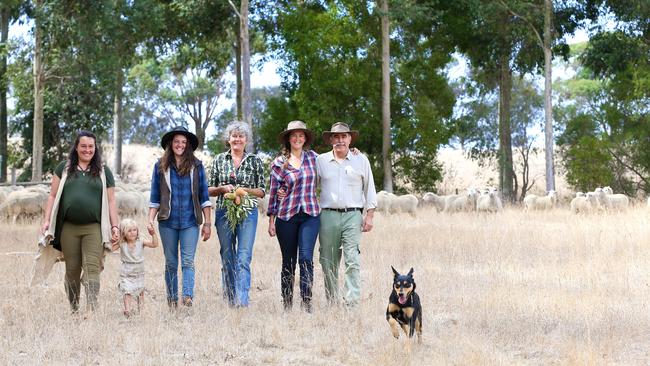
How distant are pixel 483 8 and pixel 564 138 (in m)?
11.4

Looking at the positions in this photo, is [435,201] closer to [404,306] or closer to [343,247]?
[343,247]

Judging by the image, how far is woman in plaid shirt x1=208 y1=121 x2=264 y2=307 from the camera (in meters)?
9.14

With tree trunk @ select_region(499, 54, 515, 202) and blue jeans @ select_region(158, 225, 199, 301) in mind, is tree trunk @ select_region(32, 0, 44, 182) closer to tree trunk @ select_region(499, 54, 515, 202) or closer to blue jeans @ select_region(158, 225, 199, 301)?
tree trunk @ select_region(499, 54, 515, 202)

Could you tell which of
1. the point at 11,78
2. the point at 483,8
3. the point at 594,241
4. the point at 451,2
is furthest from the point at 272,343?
the point at 11,78

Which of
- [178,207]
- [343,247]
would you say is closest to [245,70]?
[343,247]

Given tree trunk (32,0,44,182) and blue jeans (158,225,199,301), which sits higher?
tree trunk (32,0,44,182)

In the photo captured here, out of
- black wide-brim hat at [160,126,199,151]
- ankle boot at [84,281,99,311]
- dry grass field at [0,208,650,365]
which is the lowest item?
dry grass field at [0,208,650,365]

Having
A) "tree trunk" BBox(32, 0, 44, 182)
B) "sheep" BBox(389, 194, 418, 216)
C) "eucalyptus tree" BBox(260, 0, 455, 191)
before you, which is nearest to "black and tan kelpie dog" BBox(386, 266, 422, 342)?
"sheep" BBox(389, 194, 418, 216)

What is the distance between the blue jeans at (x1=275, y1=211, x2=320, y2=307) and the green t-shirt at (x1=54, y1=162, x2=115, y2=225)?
1.83m

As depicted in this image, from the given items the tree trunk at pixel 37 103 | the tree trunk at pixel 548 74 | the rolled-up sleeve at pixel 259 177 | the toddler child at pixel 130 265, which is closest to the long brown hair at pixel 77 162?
the toddler child at pixel 130 265

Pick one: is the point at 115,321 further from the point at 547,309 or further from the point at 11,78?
the point at 11,78

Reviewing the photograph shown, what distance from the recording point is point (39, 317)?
8.79m

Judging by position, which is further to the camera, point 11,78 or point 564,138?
point 564,138

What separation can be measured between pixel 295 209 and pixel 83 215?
2.08 m
